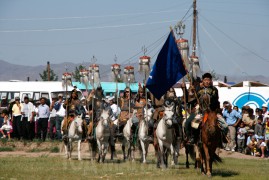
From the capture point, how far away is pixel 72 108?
2953 cm

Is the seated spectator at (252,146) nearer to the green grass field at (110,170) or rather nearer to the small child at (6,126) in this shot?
the green grass field at (110,170)

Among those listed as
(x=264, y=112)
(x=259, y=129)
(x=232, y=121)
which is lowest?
(x=259, y=129)

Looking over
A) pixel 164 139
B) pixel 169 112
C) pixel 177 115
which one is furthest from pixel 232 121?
pixel 169 112

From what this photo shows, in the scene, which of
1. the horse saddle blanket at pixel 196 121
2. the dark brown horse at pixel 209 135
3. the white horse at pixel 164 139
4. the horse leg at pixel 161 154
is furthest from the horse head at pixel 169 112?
the dark brown horse at pixel 209 135

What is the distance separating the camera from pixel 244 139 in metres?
34.6

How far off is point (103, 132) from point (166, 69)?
13.8ft

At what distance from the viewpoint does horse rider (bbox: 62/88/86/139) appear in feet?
96.5

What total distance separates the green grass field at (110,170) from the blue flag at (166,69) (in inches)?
102

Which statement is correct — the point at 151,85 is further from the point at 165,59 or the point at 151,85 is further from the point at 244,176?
the point at 244,176

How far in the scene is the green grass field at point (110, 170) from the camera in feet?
72.8

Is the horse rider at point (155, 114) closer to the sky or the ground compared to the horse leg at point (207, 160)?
closer to the sky

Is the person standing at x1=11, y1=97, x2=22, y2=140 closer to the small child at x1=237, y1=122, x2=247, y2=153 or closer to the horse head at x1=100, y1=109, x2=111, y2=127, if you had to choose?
the small child at x1=237, y1=122, x2=247, y2=153

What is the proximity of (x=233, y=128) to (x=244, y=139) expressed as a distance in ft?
2.43

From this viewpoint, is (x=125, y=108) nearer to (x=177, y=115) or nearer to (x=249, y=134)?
(x=177, y=115)
